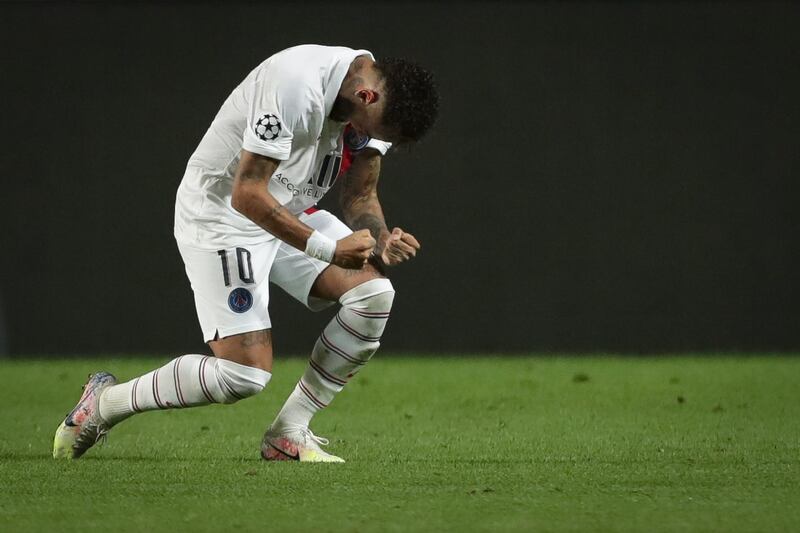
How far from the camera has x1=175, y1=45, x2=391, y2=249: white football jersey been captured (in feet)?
14.2

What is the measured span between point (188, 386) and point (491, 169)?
579 cm

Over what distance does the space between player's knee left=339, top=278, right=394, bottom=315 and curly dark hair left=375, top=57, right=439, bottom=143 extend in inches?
24.7

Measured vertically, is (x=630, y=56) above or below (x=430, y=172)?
above

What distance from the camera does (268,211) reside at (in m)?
4.25

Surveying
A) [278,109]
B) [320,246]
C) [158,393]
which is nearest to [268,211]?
[320,246]

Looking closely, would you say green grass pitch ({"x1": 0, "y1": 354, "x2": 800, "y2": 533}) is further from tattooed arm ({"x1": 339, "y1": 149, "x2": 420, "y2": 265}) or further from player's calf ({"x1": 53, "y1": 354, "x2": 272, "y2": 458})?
tattooed arm ({"x1": 339, "y1": 149, "x2": 420, "y2": 265})

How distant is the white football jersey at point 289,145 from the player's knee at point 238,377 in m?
0.42

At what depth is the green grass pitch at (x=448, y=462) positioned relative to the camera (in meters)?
3.47

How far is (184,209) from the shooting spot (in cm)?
480

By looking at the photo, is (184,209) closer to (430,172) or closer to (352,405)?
(352,405)

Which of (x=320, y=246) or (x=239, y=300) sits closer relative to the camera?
(x=320, y=246)

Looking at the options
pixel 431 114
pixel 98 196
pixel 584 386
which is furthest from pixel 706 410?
pixel 98 196

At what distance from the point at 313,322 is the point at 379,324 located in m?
5.20

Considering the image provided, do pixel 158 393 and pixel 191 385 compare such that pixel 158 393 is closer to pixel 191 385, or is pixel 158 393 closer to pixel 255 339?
pixel 191 385
